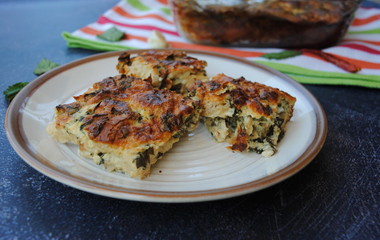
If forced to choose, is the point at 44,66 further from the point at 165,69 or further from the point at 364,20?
the point at 364,20

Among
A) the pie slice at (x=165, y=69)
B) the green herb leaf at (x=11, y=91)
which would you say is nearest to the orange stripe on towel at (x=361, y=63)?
the pie slice at (x=165, y=69)

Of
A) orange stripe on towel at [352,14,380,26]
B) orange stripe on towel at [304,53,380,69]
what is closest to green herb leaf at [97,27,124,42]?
orange stripe on towel at [304,53,380,69]

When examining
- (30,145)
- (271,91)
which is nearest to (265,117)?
(271,91)

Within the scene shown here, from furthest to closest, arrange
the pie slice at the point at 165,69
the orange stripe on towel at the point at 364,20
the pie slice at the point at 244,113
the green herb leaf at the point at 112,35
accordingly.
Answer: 1. the orange stripe on towel at the point at 364,20
2. the green herb leaf at the point at 112,35
3. the pie slice at the point at 165,69
4. the pie slice at the point at 244,113

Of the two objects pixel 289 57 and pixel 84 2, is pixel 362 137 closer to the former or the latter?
pixel 289 57

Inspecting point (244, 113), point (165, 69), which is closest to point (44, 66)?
point (165, 69)

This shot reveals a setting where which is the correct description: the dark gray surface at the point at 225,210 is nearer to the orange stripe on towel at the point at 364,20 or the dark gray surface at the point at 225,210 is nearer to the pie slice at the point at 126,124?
the pie slice at the point at 126,124

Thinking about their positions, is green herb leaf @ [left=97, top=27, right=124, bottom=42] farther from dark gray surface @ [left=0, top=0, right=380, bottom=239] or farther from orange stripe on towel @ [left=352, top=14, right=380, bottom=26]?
orange stripe on towel @ [left=352, top=14, right=380, bottom=26]
